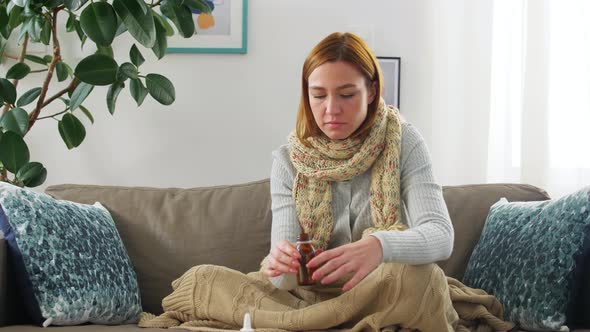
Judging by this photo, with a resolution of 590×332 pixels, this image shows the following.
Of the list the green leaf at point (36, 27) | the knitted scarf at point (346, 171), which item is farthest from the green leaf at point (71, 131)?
the knitted scarf at point (346, 171)

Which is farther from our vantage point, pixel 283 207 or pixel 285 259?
pixel 283 207

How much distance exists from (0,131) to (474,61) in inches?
70.2

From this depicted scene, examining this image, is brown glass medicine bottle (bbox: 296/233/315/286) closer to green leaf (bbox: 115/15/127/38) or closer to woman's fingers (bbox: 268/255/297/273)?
woman's fingers (bbox: 268/255/297/273)

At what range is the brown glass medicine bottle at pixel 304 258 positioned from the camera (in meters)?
1.78

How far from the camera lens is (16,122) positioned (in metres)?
2.63

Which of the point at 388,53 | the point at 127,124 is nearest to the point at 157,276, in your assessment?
the point at 127,124

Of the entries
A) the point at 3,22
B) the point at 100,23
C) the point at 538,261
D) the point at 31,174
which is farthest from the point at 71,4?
the point at 538,261

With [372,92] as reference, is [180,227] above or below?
below

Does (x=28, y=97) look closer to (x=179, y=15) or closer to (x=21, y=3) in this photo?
(x=21, y=3)

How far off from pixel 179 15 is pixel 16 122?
25.9 inches

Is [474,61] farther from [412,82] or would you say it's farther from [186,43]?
[186,43]

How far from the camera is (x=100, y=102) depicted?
316 cm

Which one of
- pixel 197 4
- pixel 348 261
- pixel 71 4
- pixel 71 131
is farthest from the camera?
pixel 71 131

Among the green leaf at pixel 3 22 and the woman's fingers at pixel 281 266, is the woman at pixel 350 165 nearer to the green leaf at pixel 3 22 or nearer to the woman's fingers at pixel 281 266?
the woman's fingers at pixel 281 266
